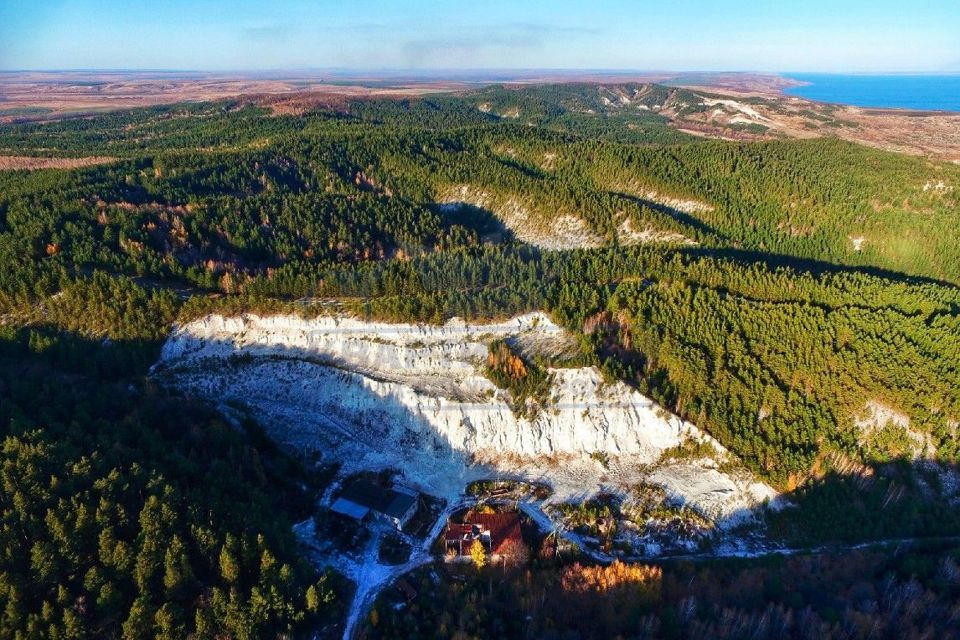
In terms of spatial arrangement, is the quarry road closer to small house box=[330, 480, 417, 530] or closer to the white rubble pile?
small house box=[330, 480, 417, 530]

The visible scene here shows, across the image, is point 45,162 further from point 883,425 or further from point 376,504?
point 883,425

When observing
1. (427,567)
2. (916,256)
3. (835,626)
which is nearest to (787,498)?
(835,626)

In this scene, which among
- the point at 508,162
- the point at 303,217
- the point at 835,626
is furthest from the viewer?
the point at 508,162

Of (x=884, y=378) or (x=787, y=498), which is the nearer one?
(x=787, y=498)

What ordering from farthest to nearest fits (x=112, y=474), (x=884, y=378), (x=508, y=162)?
1. (x=508, y=162)
2. (x=884, y=378)
3. (x=112, y=474)

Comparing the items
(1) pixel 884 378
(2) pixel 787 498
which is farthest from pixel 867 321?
(2) pixel 787 498

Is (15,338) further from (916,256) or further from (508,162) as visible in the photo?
(916,256)

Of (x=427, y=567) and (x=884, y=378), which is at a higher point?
(x=884, y=378)

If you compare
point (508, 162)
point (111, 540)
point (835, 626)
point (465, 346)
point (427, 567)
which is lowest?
point (427, 567)
